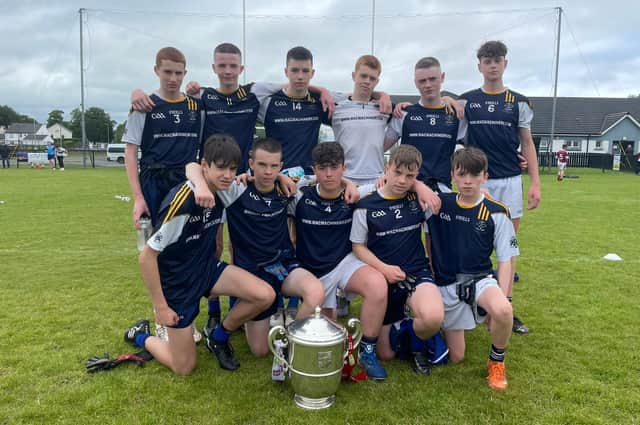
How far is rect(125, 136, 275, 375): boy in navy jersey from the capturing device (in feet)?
9.30

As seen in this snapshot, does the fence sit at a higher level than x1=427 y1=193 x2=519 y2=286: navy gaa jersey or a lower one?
higher

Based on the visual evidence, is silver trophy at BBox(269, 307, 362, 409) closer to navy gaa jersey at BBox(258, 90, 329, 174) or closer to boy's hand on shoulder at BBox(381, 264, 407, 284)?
boy's hand on shoulder at BBox(381, 264, 407, 284)

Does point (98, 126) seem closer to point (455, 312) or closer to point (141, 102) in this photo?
point (141, 102)

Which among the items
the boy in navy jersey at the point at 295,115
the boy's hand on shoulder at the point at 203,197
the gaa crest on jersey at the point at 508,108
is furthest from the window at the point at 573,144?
the boy's hand on shoulder at the point at 203,197

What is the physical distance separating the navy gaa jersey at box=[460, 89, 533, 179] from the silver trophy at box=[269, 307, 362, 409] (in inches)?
88.9

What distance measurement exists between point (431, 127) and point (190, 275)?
2.26 m

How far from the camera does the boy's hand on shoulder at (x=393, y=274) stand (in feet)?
10.4

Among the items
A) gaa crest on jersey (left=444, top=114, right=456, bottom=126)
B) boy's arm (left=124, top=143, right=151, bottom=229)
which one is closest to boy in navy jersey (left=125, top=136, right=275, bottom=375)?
boy's arm (left=124, top=143, right=151, bottom=229)

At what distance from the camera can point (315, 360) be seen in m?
2.61

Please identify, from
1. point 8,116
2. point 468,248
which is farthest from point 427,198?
point 8,116

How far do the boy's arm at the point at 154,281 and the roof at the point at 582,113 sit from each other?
3854 centimetres

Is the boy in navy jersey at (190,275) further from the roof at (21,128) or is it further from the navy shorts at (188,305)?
the roof at (21,128)

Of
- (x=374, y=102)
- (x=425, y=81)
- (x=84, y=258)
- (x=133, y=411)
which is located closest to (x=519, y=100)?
(x=425, y=81)

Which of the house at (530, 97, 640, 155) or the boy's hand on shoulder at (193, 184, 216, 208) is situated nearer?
the boy's hand on shoulder at (193, 184, 216, 208)
